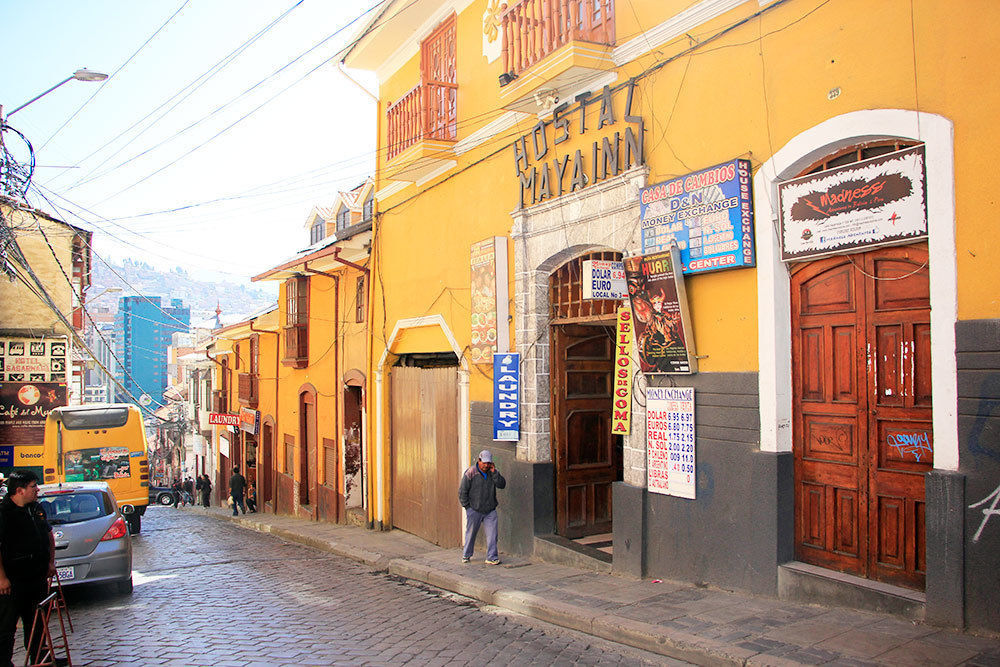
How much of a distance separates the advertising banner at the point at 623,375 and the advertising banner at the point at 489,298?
2.53 metres

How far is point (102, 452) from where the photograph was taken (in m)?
18.7

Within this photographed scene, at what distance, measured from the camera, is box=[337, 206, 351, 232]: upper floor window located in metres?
20.6

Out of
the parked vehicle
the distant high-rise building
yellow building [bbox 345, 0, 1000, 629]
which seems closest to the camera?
yellow building [bbox 345, 0, 1000, 629]

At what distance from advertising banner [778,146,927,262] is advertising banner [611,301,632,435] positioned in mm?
2241

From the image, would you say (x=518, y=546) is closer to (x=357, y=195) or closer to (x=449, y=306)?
(x=449, y=306)

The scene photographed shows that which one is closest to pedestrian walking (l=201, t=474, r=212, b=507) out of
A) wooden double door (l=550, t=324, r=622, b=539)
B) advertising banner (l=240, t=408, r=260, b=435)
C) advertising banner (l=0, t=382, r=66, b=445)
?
advertising banner (l=240, t=408, r=260, b=435)

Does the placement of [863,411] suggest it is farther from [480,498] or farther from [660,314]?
[480,498]

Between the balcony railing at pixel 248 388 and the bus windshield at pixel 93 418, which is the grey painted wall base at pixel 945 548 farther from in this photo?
the balcony railing at pixel 248 388

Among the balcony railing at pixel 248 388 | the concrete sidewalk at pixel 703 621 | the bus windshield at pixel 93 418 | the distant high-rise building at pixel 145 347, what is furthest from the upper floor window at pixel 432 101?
the distant high-rise building at pixel 145 347

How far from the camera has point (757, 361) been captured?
6.85m

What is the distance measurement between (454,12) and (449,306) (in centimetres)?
488

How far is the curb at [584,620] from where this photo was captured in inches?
215

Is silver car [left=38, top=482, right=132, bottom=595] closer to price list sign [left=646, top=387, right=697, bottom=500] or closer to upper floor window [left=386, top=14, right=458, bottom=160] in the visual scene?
price list sign [left=646, top=387, right=697, bottom=500]

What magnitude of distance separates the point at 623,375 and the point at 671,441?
1.11m
